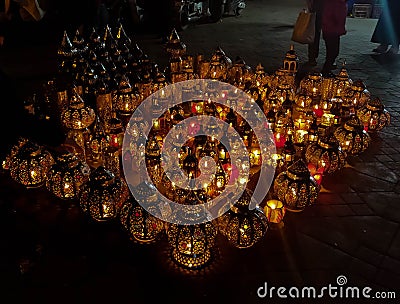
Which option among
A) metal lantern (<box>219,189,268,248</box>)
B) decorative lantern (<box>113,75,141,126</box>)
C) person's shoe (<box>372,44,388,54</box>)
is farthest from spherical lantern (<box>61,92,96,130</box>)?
person's shoe (<box>372,44,388,54</box>)

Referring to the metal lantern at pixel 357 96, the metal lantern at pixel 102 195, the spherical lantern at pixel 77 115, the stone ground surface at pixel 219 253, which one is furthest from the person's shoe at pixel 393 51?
the metal lantern at pixel 102 195

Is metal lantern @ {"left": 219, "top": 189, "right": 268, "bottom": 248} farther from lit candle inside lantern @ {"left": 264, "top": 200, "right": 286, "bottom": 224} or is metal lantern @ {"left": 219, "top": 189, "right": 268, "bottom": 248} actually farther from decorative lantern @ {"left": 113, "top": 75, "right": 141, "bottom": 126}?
decorative lantern @ {"left": 113, "top": 75, "right": 141, "bottom": 126}

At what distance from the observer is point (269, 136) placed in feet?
14.1

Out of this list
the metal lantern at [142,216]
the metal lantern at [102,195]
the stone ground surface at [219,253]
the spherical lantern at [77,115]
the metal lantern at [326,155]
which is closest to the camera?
the stone ground surface at [219,253]

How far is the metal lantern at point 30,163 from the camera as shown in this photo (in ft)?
12.2

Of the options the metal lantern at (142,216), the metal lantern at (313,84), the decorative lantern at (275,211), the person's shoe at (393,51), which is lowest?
the decorative lantern at (275,211)

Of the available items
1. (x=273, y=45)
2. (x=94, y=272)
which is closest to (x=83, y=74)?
(x=94, y=272)

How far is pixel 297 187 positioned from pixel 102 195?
1544mm

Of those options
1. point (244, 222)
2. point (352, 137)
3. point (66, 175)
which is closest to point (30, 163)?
point (66, 175)

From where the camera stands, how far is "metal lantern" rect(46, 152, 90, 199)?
11.6 feet

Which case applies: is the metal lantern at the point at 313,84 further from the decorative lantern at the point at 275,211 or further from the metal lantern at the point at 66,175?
the metal lantern at the point at 66,175

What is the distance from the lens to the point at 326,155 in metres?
3.99

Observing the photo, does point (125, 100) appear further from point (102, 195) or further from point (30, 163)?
point (102, 195)

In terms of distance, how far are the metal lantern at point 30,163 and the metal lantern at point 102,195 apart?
63 centimetres
